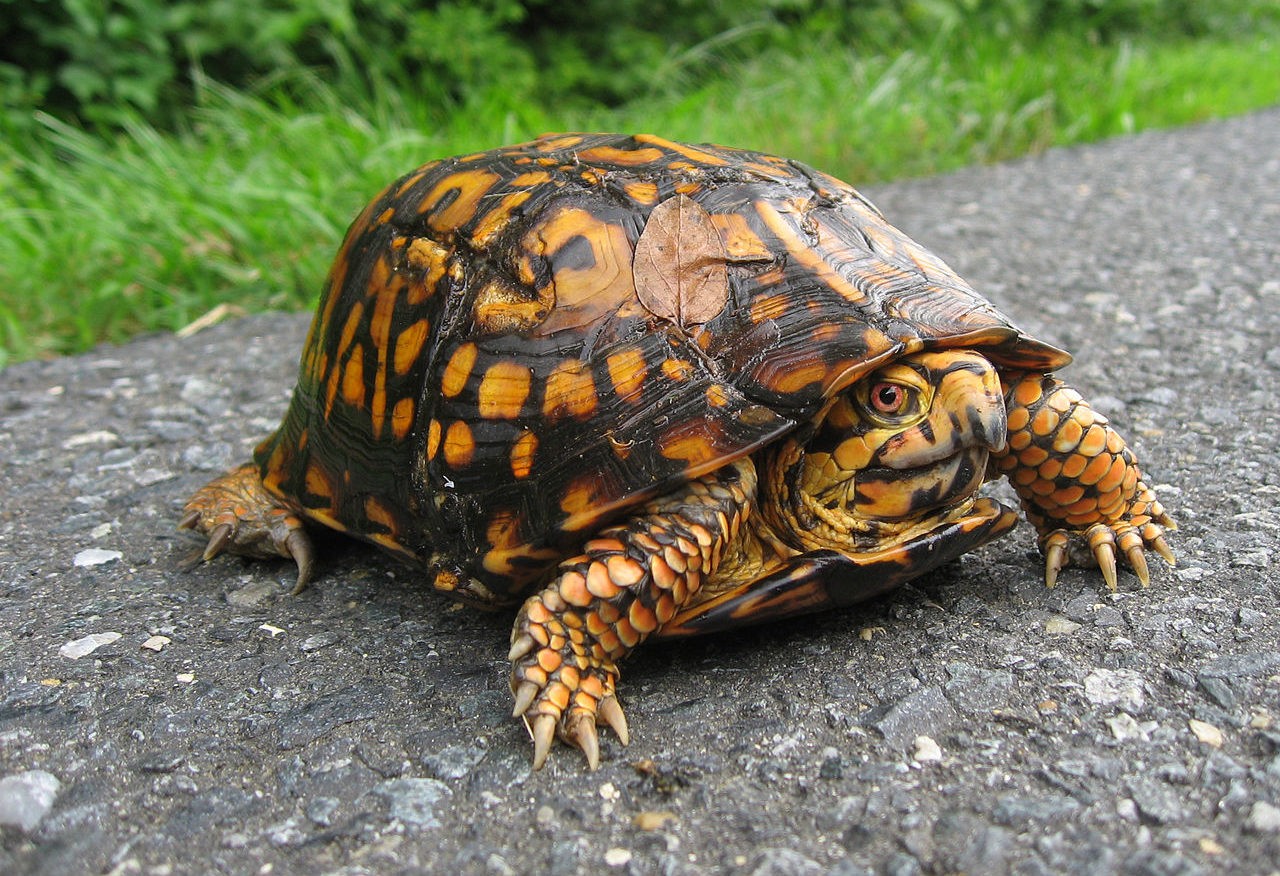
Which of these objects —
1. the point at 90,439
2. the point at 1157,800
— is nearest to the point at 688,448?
the point at 1157,800

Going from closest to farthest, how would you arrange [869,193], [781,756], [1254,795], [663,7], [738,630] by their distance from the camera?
1. [1254,795]
2. [781,756]
3. [738,630]
4. [869,193]
5. [663,7]

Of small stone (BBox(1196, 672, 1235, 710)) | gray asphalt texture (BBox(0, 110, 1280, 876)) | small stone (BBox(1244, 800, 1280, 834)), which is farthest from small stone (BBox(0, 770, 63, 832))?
small stone (BBox(1196, 672, 1235, 710))

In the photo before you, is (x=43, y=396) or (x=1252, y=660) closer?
(x=1252, y=660)

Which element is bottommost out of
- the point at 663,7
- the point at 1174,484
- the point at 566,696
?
the point at 1174,484

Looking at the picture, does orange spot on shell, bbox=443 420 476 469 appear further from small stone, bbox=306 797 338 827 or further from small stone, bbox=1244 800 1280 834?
small stone, bbox=1244 800 1280 834

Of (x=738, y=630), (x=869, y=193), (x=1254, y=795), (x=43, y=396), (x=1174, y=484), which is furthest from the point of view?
(x=869, y=193)

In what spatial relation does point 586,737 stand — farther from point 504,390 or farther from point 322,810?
point 504,390

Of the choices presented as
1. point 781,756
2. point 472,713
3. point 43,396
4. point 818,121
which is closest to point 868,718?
point 781,756

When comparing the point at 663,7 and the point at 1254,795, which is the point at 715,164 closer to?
Result: the point at 1254,795

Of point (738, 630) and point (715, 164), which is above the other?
point (715, 164)
